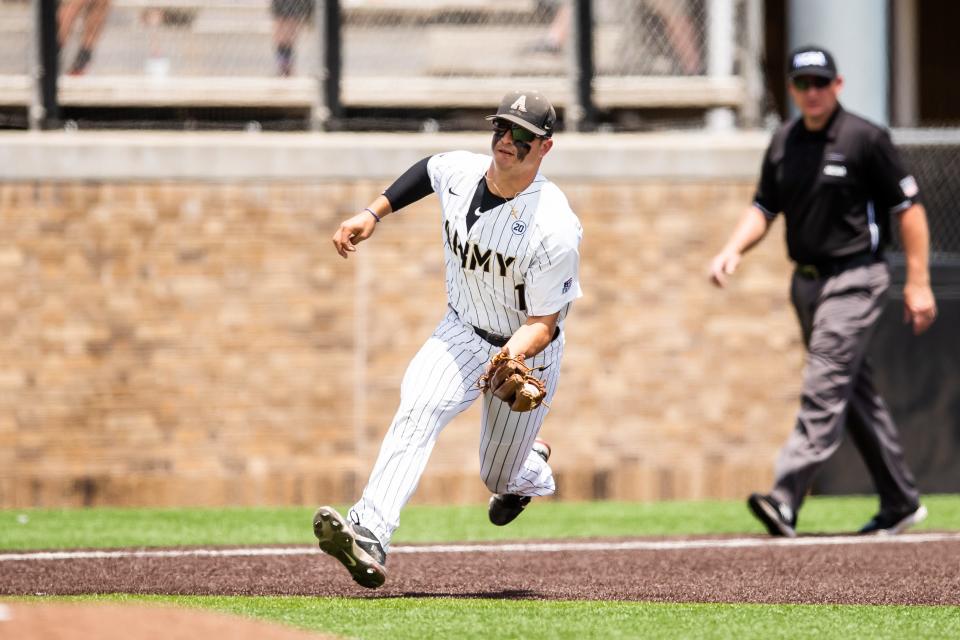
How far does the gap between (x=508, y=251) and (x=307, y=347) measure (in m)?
4.40

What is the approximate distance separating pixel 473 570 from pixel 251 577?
93cm

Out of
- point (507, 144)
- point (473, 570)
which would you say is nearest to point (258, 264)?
point (473, 570)

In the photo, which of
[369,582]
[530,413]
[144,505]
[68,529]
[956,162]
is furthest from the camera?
[956,162]

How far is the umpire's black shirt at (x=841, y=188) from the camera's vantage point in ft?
26.9

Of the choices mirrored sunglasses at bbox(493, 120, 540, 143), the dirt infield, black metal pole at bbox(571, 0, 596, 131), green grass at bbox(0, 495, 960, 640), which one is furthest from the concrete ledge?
mirrored sunglasses at bbox(493, 120, 540, 143)

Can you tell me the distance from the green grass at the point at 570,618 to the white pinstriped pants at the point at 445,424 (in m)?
0.37

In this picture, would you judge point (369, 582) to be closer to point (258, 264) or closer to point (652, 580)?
point (652, 580)

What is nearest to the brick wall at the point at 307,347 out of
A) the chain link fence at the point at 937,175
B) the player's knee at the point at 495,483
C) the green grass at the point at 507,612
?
the chain link fence at the point at 937,175

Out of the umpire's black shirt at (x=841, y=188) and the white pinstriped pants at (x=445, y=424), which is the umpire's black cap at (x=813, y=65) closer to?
the umpire's black shirt at (x=841, y=188)

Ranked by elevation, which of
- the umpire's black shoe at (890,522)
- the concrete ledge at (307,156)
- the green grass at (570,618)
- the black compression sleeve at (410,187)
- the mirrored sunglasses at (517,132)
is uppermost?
the mirrored sunglasses at (517,132)

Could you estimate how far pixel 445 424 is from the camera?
6.23 metres

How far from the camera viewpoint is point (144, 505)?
398 inches

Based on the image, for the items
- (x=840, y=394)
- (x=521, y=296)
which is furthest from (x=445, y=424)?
(x=840, y=394)

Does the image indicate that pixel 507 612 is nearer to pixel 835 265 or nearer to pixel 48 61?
pixel 835 265
